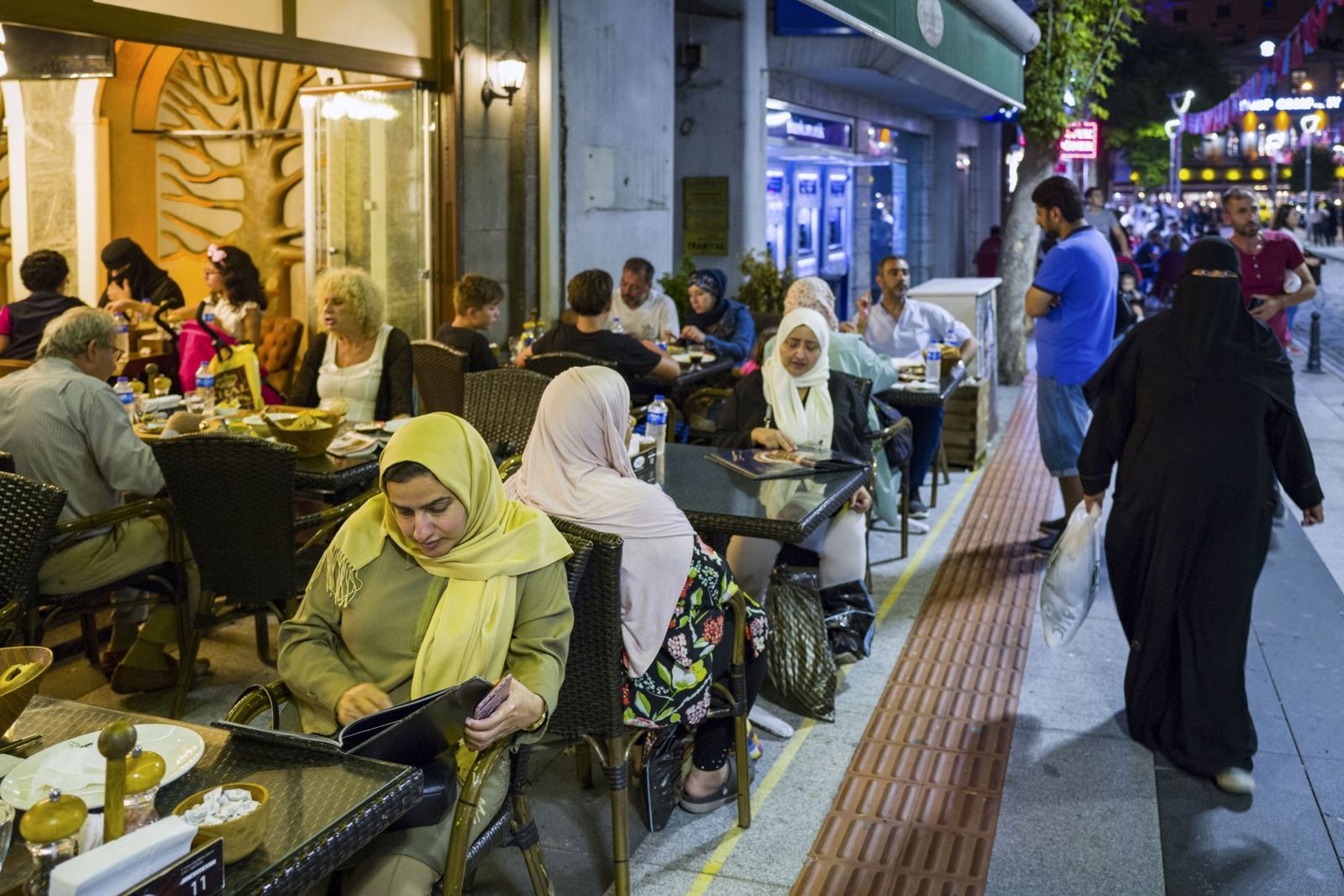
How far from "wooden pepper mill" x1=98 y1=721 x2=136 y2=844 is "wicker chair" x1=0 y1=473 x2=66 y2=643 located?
6.98 ft

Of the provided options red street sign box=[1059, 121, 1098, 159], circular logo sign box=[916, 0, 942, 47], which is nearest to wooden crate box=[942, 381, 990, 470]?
circular logo sign box=[916, 0, 942, 47]

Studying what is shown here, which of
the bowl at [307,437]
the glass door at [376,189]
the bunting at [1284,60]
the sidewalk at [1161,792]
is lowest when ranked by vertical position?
the sidewalk at [1161,792]

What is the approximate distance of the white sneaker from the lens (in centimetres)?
464

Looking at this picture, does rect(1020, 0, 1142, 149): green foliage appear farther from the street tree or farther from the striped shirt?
the striped shirt

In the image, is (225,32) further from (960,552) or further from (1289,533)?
(1289,533)

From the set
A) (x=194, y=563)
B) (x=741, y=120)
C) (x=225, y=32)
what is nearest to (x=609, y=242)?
(x=741, y=120)

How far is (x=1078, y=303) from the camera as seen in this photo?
7539mm

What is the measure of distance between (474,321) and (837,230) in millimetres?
13866

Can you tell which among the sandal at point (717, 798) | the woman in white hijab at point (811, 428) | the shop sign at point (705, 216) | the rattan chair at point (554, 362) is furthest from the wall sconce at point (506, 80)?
the sandal at point (717, 798)

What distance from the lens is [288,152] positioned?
12445 millimetres

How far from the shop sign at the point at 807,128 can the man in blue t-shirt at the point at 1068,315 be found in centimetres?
705

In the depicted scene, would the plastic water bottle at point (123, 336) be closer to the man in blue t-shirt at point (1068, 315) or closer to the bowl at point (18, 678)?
the man in blue t-shirt at point (1068, 315)

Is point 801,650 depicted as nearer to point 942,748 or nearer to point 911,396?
point 942,748

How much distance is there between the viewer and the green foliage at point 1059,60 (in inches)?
561
